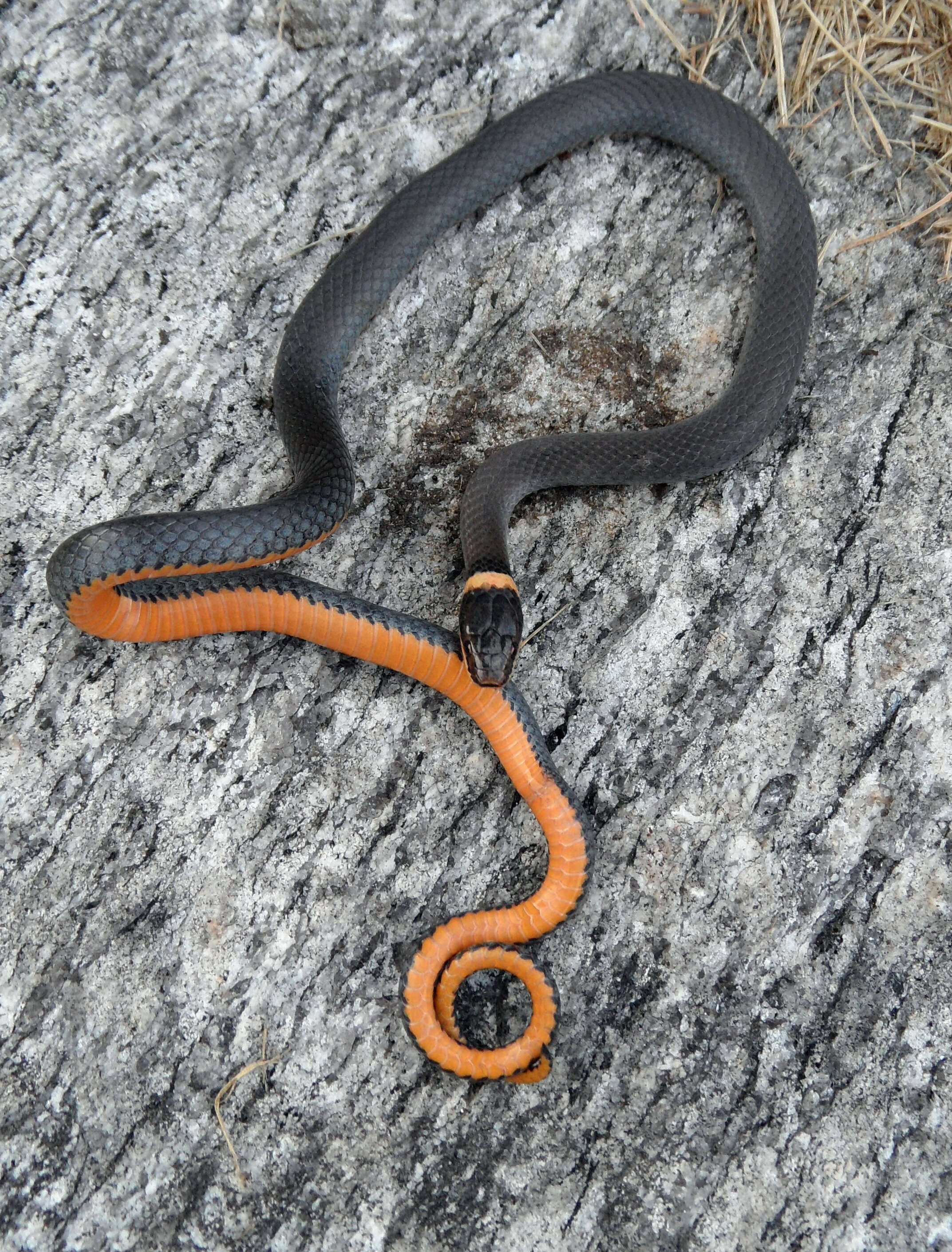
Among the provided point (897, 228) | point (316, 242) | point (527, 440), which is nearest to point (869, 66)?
point (897, 228)

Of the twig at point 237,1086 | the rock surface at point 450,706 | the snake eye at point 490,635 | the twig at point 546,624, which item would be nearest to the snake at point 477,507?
the snake eye at point 490,635

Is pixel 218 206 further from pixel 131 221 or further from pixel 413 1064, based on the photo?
pixel 413 1064

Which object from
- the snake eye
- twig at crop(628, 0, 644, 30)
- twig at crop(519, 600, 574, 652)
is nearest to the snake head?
the snake eye

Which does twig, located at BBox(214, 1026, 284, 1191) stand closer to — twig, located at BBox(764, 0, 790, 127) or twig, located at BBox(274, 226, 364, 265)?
twig, located at BBox(274, 226, 364, 265)

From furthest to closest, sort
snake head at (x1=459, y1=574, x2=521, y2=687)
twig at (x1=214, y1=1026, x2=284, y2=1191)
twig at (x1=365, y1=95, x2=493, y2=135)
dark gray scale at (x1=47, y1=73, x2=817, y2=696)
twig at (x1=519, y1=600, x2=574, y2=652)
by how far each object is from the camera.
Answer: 1. twig at (x1=365, y1=95, x2=493, y2=135)
2. twig at (x1=519, y1=600, x2=574, y2=652)
3. snake head at (x1=459, y1=574, x2=521, y2=687)
4. dark gray scale at (x1=47, y1=73, x2=817, y2=696)
5. twig at (x1=214, y1=1026, x2=284, y2=1191)

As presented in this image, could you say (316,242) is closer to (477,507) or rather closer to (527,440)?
(527,440)

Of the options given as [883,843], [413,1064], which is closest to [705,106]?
[883,843]
